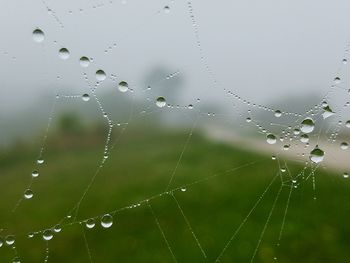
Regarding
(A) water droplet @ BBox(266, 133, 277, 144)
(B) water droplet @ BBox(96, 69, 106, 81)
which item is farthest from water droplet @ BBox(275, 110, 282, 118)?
(B) water droplet @ BBox(96, 69, 106, 81)

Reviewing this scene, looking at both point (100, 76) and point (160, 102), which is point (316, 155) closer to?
point (160, 102)

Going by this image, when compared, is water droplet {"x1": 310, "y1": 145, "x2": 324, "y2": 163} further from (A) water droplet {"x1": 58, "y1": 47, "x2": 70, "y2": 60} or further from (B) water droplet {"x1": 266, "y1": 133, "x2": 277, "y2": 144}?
(A) water droplet {"x1": 58, "y1": 47, "x2": 70, "y2": 60}

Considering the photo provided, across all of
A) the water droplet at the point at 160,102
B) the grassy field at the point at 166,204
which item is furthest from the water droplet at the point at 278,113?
the grassy field at the point at 166,204

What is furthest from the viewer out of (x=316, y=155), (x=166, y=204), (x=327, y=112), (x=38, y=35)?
(x=166, y=204)

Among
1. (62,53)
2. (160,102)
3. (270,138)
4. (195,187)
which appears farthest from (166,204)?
(62,53)

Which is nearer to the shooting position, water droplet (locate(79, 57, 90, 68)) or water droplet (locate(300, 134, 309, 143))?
water droplet (locate(79, 57, 90, 68))

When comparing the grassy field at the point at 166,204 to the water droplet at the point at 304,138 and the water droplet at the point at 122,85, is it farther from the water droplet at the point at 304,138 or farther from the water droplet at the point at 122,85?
the water droplet at the point at 122,85
